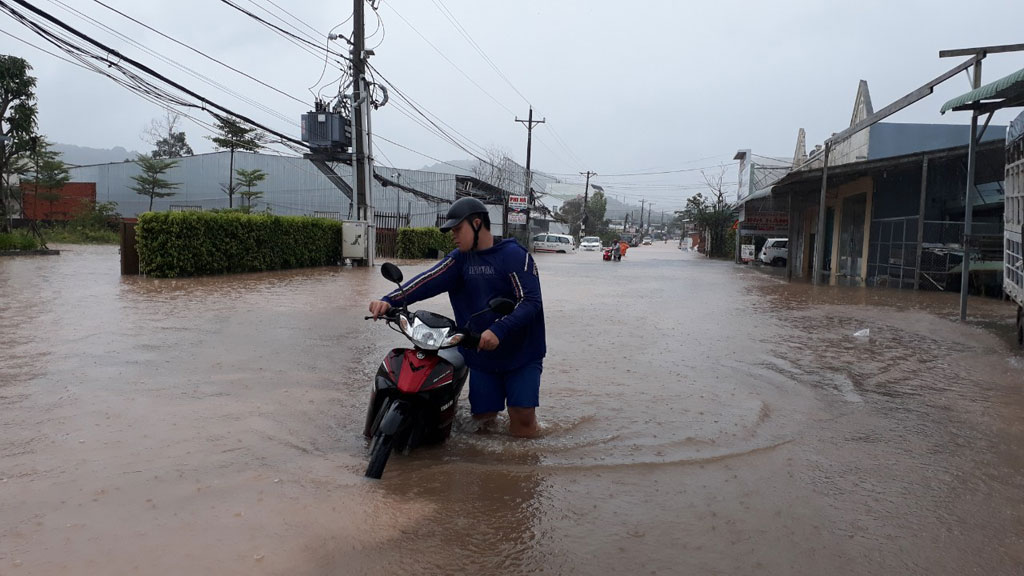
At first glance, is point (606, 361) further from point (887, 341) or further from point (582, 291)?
point (582, 291)

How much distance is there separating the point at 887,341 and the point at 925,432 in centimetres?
484

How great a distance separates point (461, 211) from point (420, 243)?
2904 cm

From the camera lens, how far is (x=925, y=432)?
5.14m

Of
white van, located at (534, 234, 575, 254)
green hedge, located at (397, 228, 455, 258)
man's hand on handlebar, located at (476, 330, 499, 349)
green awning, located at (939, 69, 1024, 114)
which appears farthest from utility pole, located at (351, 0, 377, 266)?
white van, located at (534, 234, 575, 254)

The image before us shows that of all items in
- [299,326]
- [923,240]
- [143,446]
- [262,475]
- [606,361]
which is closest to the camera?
[262,475]

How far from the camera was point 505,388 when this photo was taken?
4.45 metres

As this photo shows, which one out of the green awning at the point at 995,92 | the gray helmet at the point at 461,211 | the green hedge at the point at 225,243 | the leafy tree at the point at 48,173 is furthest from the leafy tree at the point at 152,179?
the gray helmet at the point at 461,211

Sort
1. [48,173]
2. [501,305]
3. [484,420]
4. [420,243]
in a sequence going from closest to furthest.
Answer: [501,305] → [484,420] → [420,243] → [48,173]

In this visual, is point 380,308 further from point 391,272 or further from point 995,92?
point 995,92

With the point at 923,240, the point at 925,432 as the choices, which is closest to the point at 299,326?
the point at 925,432

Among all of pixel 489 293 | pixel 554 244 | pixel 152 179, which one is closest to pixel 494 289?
pixel 489 293

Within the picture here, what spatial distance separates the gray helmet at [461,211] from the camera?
418 cm

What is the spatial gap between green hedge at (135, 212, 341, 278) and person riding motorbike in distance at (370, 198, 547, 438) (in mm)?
12733

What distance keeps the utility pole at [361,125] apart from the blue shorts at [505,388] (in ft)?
64.1
